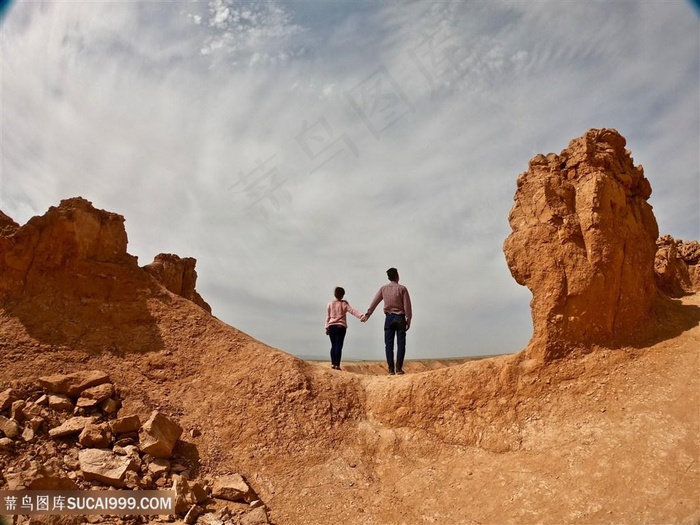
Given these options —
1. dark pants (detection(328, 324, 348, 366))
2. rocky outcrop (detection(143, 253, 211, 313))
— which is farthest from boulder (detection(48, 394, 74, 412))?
rocky outcrop (detection(143, 253, 211, 313))

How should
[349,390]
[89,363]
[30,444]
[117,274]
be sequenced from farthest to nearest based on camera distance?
[117,274] → [349,390] → [89,363] → [30,444]

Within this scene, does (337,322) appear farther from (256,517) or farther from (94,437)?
(94,437)

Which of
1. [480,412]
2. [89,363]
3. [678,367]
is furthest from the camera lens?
[89,363]

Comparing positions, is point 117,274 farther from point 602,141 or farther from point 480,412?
point 602,141

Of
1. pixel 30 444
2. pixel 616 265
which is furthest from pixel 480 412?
pixel 30 444

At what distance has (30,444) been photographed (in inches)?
219

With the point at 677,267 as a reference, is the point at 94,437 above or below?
below

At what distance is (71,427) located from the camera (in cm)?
586

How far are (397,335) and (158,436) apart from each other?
4.65m

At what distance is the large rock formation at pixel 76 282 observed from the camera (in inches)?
312

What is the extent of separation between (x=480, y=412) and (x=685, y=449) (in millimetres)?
2545

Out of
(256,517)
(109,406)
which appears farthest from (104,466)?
(256,517)

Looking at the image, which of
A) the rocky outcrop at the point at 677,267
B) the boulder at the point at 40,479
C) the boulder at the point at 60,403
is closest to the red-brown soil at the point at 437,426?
the boulder at the point at 60,403

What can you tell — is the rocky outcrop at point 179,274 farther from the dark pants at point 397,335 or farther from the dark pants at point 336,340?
the dark pants at point 397,335
